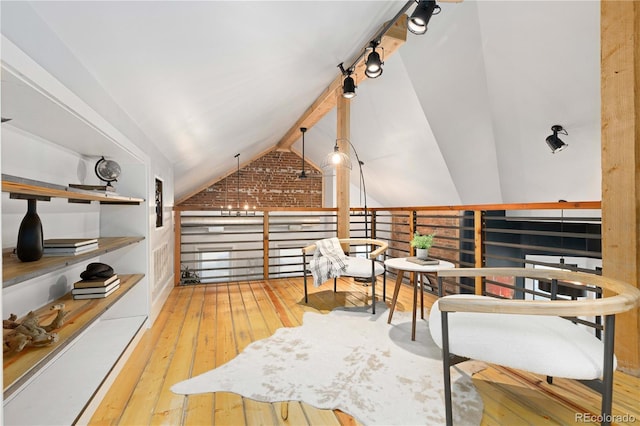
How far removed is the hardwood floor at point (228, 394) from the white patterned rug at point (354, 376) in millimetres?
71

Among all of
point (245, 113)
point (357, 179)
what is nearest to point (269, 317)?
point (245, 113)

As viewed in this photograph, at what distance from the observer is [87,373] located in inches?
67.1

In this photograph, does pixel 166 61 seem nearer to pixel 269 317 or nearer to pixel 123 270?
pixel 123 270

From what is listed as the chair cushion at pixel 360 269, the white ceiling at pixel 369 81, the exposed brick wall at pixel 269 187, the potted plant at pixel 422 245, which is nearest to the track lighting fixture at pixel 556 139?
the white ceiling at pixel 369 81

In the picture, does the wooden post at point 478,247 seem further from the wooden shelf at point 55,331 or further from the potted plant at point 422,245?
the wooden shelf at point 55,331

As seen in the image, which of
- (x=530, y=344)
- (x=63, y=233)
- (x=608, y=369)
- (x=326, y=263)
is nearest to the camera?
(x=608, y=369)

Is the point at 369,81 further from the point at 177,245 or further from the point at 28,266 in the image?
the point at 28,266

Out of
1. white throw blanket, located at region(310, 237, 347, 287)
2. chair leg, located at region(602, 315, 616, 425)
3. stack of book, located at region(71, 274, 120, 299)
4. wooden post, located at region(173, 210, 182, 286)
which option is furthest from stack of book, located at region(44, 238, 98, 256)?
wooden post, located at region(173, 210, 182, 286)

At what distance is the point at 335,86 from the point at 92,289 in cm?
314

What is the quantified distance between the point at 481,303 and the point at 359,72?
2.87 metres

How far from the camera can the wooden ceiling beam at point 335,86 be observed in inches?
106

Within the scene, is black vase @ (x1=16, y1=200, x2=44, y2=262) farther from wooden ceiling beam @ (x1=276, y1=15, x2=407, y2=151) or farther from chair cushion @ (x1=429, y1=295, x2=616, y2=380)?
wooden ceiling beam @ (x1=276, y1=15, x2=407, y2=151)

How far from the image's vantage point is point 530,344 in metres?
1.23

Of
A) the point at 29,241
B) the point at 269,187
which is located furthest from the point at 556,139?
the point at 269,187
